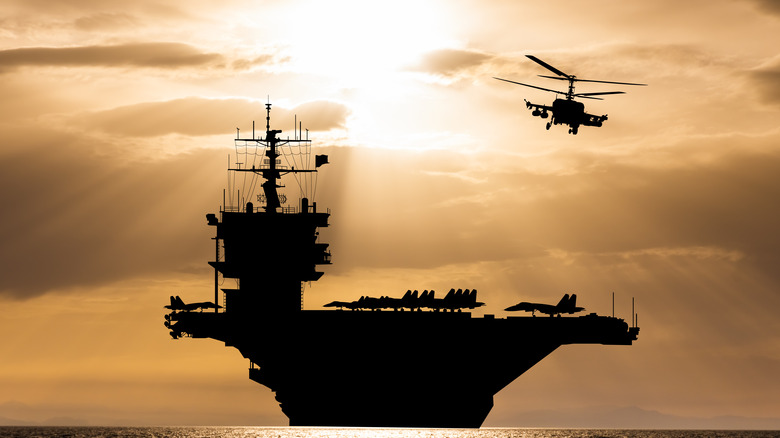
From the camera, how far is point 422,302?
72938 mm

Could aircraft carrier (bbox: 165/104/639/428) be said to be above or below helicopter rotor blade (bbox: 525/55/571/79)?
below

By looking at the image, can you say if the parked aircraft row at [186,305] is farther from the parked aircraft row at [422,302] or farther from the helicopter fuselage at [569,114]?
the helicopter fuselage at [569,114]

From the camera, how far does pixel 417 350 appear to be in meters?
70.1

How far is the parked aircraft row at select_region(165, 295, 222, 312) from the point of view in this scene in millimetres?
73125

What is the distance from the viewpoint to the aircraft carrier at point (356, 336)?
225ft

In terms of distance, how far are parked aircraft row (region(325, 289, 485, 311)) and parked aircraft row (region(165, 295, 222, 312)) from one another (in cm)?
806

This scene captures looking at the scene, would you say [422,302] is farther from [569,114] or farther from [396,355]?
[569,114]

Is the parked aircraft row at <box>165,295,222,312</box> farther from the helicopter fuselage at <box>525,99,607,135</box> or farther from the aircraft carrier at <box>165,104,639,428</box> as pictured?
the helicopter fuselage at <box>525,99,607,135</box>

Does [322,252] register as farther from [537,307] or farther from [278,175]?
[537,307]

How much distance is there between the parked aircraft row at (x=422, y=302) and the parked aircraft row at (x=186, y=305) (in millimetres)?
8064

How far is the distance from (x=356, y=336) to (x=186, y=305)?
37.8ft

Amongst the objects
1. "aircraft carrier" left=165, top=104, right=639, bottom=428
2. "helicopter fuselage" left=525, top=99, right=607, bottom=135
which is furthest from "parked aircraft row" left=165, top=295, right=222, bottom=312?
"helicopter fuselage" left=525, top=99, right=607, bottom=135

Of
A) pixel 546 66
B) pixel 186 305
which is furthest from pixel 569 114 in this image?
pixel 186 305

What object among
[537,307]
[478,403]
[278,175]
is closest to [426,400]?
[478,403]
